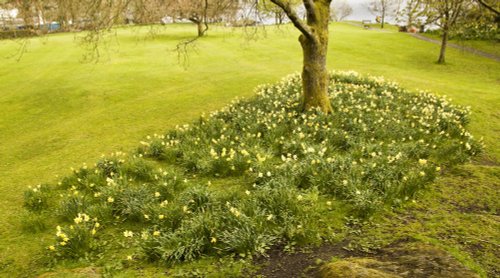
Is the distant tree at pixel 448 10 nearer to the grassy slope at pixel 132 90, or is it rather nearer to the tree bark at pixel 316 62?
the tree bark at pixel 316 62

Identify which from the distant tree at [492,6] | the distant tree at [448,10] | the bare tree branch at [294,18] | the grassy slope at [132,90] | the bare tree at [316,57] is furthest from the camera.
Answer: the bare tree at [316,57]

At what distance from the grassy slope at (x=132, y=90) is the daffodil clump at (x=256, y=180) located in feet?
3.89

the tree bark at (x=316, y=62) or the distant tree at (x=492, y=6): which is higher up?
the distant tree at (x=492, y=6)

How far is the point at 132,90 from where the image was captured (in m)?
19.3

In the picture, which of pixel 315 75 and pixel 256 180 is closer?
pixel 256 180

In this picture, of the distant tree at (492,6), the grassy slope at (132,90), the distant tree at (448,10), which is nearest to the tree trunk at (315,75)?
the distant tree at (448,10)

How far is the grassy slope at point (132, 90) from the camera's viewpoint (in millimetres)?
10867

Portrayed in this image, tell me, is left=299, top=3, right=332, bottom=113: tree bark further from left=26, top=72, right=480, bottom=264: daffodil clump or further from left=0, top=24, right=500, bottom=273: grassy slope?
left=0, top=24, right=500, bottom=273: grassy slope

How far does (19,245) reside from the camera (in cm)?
637

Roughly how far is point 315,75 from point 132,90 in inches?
451

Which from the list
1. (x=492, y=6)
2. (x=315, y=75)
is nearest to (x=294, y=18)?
(x=315, y=75)

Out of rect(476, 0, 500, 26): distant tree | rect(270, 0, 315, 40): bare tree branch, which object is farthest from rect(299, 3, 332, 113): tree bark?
rect(476, 0, 500, 26): distant tree

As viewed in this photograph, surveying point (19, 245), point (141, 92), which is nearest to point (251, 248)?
point (19, 245)

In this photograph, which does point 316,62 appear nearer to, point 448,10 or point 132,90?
point 448,10
